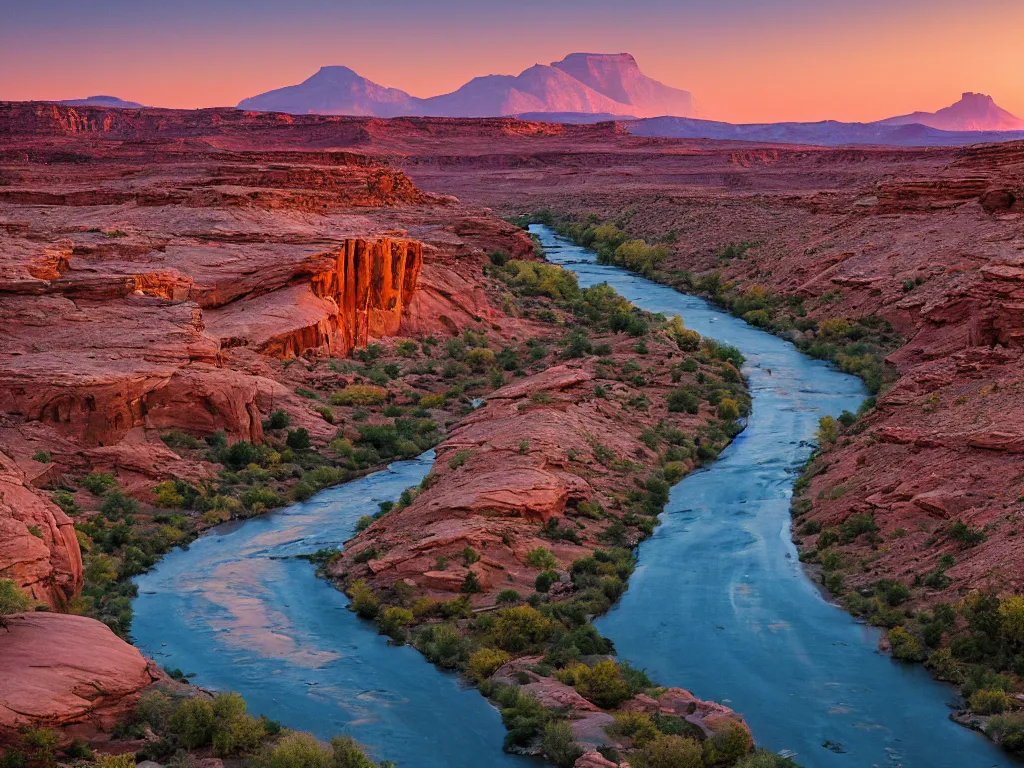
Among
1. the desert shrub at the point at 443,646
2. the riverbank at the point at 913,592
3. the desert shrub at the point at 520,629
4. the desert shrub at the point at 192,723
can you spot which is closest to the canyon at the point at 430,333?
the riverbank at the point at 913,592

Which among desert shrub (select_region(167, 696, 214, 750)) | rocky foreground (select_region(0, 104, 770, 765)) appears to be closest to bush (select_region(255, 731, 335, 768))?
rocky foreground (select_region(0, 104, 770, 765))

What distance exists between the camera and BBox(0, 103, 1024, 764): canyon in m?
29.7

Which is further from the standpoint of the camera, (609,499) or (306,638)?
(609,499)

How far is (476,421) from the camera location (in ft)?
136

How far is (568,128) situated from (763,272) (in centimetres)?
12037

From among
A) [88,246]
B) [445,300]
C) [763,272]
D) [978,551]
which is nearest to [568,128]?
[763,272]

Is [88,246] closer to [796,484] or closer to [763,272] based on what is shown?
[796,484]

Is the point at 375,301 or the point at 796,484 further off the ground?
the point at 375,301

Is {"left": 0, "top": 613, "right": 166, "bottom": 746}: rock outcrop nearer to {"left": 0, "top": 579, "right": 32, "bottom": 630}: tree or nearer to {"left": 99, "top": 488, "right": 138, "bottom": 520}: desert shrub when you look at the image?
{"left": 0, "top": 579, "right": 32, "bottom": 630}: tree

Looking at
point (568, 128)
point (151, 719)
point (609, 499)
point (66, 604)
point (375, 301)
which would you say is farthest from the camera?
point (568, 128)

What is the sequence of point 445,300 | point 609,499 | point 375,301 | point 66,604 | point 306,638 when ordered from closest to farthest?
point 66,604 → point 306,638 → point 609,499 → point 375,301 → point 445,300

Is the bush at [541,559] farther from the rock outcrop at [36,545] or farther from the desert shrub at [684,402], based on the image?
the desert shrub at [684,402]

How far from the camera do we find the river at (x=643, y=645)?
22703mm

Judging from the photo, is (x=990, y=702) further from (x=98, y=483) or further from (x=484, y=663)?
(x=98, y=483)
